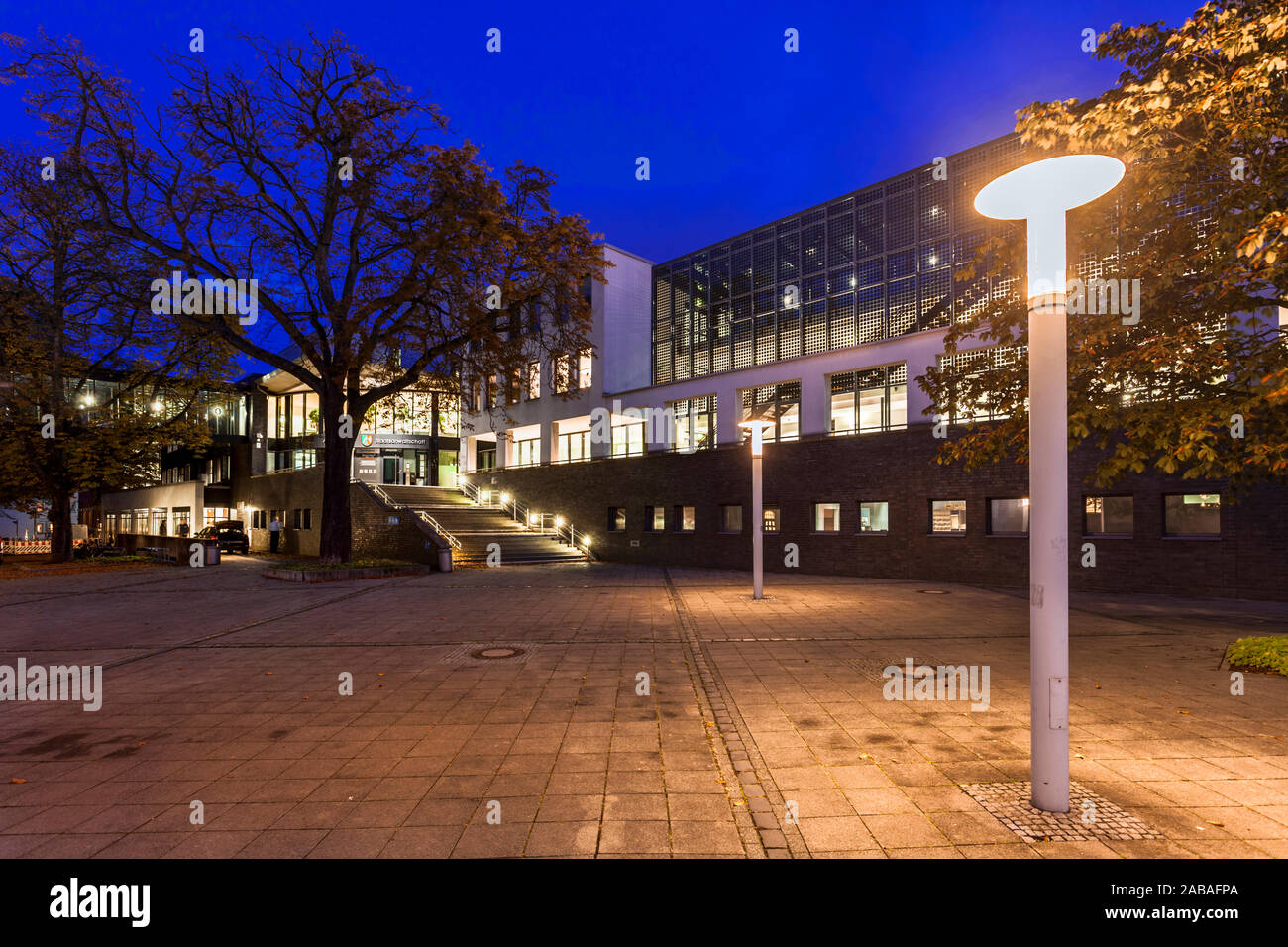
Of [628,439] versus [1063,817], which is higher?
[628,439]

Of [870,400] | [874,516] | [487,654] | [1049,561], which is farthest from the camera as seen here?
[870,400]

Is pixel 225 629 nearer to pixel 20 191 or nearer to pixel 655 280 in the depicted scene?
pixel 20 191

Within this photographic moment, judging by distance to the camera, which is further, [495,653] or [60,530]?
[60,530]

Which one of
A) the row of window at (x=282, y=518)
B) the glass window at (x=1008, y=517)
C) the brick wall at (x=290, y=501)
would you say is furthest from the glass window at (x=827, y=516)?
the row of window at (x=282, y=518)

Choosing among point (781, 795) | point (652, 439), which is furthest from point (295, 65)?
point (781, 795)

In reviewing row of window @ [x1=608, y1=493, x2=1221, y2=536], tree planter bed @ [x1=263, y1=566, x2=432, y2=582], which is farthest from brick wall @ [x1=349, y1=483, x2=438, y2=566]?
row of window @ [x1=608, y1=493, x2=1221, y2=536]

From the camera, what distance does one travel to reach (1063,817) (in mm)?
3773

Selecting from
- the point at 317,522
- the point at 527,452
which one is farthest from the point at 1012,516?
the point at 317,522

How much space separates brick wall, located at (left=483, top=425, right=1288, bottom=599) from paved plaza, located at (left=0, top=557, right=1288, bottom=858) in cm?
437

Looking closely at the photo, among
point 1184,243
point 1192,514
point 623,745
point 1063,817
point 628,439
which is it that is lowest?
point 623,745

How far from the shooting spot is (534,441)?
3312cm

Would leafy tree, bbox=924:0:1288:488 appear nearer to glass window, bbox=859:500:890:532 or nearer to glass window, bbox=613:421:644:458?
glass window, bbox=859:500:890:532

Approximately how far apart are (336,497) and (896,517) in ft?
56.1

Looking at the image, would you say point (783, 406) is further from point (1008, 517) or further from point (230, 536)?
point (230, 536)
